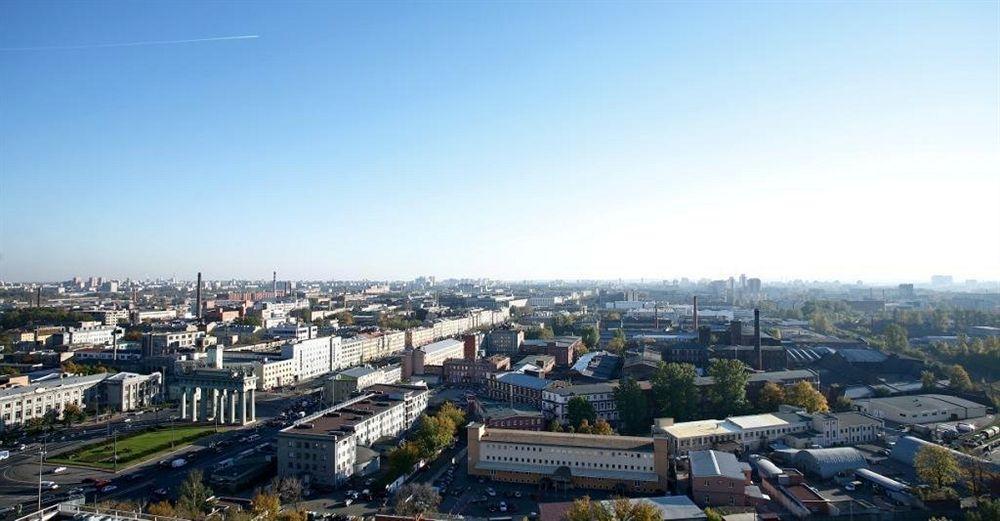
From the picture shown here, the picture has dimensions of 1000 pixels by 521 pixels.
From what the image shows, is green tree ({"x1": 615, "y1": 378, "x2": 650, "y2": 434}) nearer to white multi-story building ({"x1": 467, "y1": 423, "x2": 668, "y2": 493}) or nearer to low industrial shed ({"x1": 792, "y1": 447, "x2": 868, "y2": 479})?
white multi-story building ({"x1": 467, "y1": 423, "x2": 668, "y2": 493})

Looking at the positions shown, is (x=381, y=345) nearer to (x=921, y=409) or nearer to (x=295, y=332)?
(x=295, y=332)

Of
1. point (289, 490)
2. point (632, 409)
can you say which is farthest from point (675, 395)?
point (289, 490)


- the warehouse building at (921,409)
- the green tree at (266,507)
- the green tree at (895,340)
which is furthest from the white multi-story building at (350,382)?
the green tree at (895,340)

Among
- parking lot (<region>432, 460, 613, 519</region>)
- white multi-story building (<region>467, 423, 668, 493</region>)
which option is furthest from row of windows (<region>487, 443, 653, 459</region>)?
parking lot (<region>432, 460, 613, 519</region>)

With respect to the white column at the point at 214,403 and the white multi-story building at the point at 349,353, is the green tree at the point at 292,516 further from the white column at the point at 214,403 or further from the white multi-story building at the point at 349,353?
the white multi-story building at the point at 349,353

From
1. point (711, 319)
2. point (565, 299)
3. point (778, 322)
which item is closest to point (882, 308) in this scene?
point (778, 322)

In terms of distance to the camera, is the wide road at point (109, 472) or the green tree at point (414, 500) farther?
the wide road at point (109, 472)
